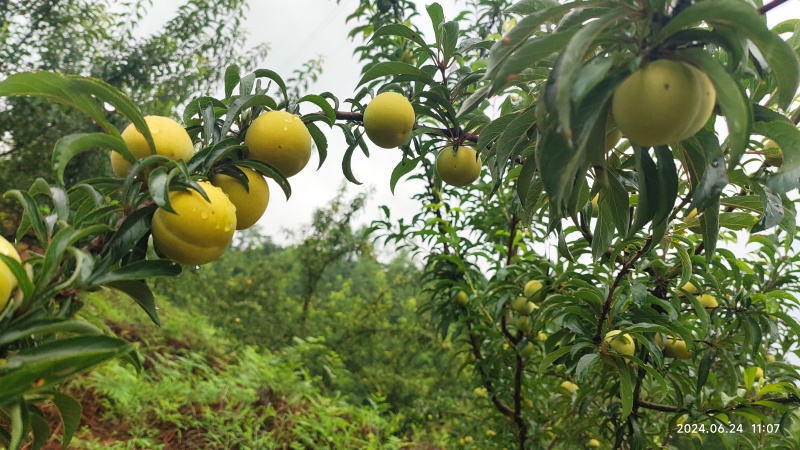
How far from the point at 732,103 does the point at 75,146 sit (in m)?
0.57

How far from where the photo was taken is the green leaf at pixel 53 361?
1.09 feet

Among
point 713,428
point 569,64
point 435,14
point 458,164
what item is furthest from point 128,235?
point 713,428

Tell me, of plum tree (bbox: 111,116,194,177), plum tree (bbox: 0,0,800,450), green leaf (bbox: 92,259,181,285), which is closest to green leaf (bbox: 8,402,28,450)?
plum tree (bbox: 0,0,800,450)

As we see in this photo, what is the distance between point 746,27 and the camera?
1.28ft

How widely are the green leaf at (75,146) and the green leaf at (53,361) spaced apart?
153 millimetres

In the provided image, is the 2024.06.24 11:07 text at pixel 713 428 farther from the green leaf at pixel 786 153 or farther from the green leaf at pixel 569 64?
the green leaf at pixel 569 64

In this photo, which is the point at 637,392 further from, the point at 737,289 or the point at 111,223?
the point at 111,223

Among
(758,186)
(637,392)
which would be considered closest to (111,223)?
(758,186)

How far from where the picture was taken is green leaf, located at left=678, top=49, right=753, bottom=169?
1.22ft

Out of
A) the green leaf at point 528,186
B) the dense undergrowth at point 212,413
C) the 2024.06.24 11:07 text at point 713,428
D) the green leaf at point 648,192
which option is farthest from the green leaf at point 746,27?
the dense undergrowth at point 212,413

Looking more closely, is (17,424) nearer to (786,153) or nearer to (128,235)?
(128,235)

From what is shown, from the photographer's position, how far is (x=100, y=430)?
7.02ft

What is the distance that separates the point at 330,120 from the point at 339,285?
25.2 ft

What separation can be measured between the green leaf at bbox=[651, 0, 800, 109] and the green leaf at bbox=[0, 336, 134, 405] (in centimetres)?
50
